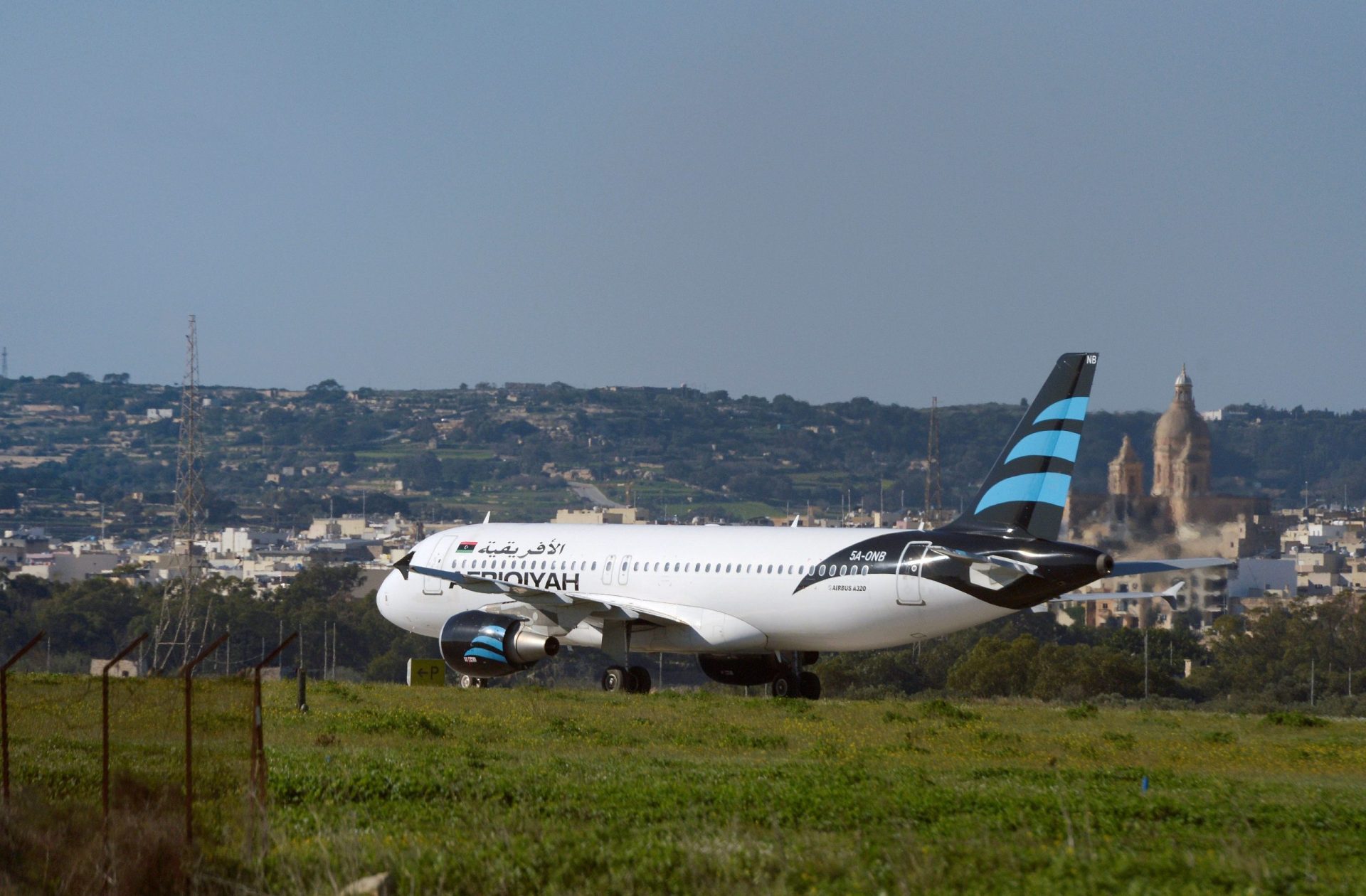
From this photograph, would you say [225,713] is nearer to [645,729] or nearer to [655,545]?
[645,729]

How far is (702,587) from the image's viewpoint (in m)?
38.3

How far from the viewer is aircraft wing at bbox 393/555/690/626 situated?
38.1 meters

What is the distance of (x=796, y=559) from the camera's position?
36.6 meters

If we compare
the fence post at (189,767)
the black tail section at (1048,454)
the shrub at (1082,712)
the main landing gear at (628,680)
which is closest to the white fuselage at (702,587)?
the main landing gear at (628,680)

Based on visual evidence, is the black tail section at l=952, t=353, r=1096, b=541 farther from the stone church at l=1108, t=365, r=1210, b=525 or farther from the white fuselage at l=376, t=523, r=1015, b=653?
the stone church at l=1108, t=365, r=1210, b=525

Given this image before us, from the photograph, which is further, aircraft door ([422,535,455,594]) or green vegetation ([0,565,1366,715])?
green vegetation ([0,565,1366,715])

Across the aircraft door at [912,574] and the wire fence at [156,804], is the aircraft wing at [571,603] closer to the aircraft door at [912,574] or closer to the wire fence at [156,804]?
the aircraft door at [912,574]

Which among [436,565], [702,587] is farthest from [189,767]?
[436,565]

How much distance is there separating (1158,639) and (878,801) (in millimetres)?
71131

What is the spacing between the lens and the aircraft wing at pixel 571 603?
38094 mm

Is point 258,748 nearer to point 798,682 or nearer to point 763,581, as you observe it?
point 763,581

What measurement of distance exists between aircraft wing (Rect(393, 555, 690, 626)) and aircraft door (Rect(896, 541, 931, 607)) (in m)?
5.86

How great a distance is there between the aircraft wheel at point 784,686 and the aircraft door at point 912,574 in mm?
5583

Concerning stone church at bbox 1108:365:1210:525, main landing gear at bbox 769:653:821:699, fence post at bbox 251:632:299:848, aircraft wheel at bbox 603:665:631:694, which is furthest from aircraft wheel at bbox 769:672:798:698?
stone church at bbox 1108:365:1210:525
